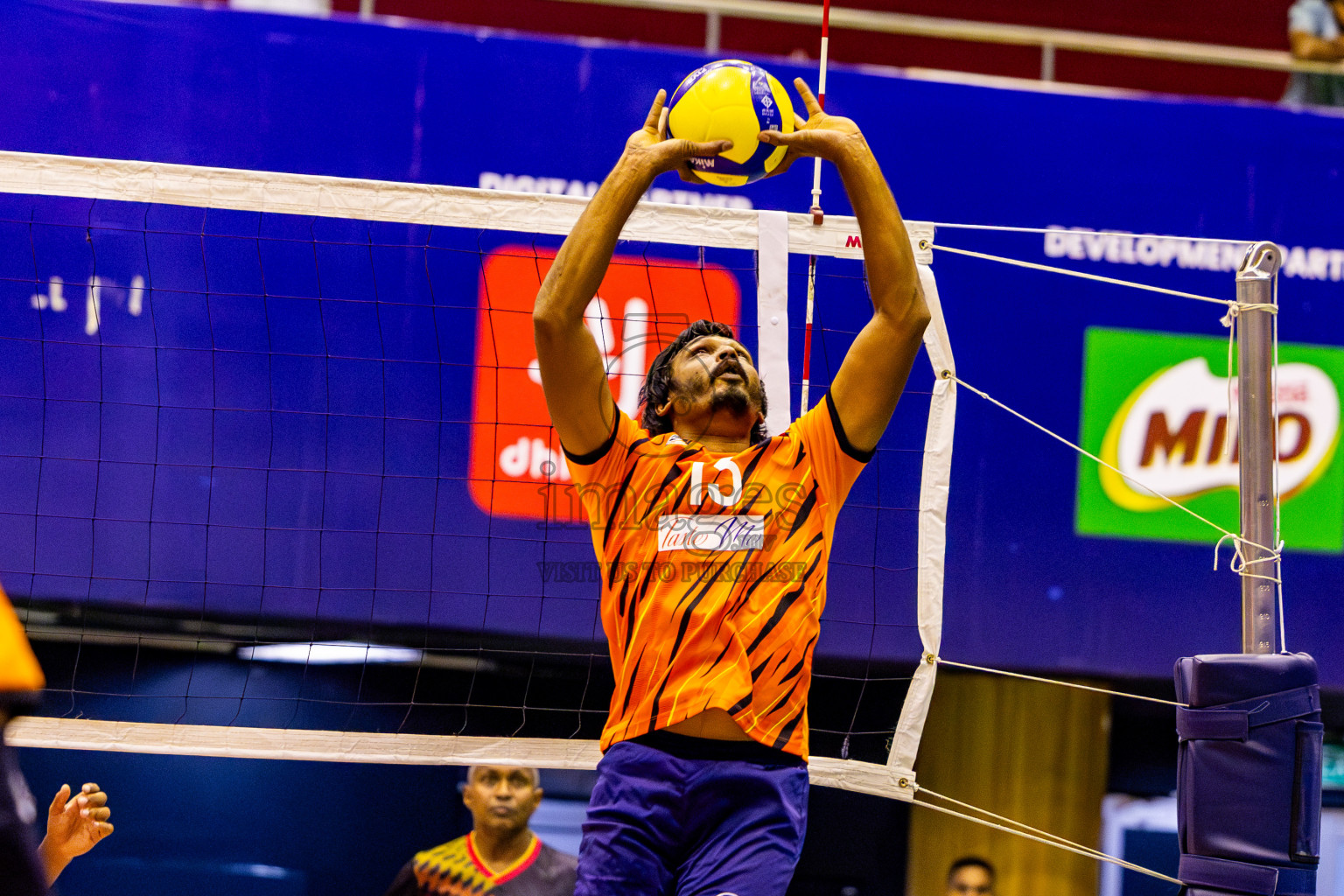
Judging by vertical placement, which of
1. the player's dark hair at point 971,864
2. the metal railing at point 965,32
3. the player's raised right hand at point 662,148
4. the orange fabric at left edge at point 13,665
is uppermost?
the metal railing at point 965,32

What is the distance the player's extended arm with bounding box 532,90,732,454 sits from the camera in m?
2.71

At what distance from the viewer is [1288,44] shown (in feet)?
22.6

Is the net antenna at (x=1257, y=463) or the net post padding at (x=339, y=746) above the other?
the net antenna at (x=1257, y=463)

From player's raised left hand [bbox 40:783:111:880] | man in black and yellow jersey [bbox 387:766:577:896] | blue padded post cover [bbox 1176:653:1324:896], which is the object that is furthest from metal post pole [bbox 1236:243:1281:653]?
player's raised left hand [bbox 40:783:111:880]

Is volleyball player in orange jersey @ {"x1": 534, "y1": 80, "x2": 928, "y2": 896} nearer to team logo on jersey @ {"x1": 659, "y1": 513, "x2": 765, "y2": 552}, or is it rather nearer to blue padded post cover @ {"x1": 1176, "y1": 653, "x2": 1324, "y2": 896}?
team logo on jersey @ {"x1": 659, "y1": 513, "x2": 765, "y2": 552}

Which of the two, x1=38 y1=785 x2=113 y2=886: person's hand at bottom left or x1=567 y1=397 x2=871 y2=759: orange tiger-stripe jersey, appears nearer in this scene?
x1=567 y1=397 x2=871 y2=759: orange tiger-stripe jersey

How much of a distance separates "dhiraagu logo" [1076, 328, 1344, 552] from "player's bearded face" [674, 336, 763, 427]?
2.54 meters

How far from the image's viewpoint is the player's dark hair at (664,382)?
319cm

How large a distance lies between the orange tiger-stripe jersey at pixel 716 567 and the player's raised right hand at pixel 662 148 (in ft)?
2.02

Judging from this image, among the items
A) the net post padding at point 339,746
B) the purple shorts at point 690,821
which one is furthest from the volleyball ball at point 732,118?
the net post padding at point 339,746

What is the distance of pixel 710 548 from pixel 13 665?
4.75ft

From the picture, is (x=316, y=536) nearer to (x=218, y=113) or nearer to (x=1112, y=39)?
(x=218, y=113)

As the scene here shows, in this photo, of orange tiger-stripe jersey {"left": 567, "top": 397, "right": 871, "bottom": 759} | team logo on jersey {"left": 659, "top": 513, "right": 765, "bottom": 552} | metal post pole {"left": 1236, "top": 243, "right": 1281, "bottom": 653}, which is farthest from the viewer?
metal post pole {"left": 1236, "top": 243, "right": 1281, "bottom": 653}

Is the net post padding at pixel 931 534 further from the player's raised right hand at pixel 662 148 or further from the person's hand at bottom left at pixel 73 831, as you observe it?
the person's hand at bottom left at pixel 73 831
